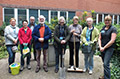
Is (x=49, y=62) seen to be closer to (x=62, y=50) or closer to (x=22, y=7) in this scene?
(x=62, y=50)

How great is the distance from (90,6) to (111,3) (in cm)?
441

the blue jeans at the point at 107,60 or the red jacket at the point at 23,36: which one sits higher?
the red jacket at the point at 23,36

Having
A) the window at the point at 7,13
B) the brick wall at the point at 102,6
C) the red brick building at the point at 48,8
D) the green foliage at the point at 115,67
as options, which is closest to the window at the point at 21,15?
the red brick building at the point at 48,8

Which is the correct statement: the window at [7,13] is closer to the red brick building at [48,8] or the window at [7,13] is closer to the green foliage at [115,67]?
the red brick building at [48,8]

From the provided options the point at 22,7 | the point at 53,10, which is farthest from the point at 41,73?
the point at 53,10

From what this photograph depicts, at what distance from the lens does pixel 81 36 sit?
3754 mm

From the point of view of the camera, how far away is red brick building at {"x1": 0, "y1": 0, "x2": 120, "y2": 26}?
889 centimetres

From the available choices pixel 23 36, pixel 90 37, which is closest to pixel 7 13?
pixel 23 36

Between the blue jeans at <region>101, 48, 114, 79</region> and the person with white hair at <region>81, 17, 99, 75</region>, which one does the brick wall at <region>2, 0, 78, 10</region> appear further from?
the blue jeans at <region>101, 48, 114, 79</region>

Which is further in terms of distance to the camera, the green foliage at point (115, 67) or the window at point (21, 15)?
the window at point (21, 15)

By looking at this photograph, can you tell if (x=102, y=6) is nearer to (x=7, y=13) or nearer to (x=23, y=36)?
(x=7, y=13)

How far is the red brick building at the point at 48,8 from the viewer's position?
8.89 m

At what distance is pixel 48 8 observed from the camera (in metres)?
10.6

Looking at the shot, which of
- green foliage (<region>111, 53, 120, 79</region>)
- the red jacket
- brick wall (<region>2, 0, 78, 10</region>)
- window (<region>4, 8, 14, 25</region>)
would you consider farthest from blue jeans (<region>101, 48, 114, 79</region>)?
brick wall (<region>2, 0, 78, 10</region>)
